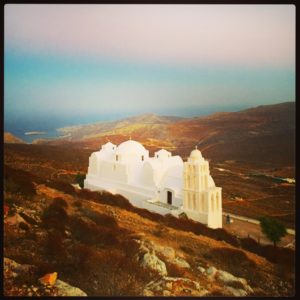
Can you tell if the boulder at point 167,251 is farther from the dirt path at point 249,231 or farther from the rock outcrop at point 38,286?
the rock outcrop at point 38,286

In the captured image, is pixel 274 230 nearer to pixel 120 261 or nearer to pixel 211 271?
pixel 211 271

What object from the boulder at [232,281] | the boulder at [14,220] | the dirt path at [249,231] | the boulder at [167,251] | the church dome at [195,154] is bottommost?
the boulder at [232,281]

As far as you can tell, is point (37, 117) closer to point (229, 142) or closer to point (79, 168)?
point (79, 168)

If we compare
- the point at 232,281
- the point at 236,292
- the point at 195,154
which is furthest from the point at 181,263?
the point at 195,154

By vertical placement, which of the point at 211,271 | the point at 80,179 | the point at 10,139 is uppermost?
the point at 10,139

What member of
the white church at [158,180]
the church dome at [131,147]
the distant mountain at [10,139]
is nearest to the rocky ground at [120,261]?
the white church at [158,180]

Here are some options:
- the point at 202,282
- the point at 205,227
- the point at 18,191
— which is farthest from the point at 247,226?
the point at 18,191
